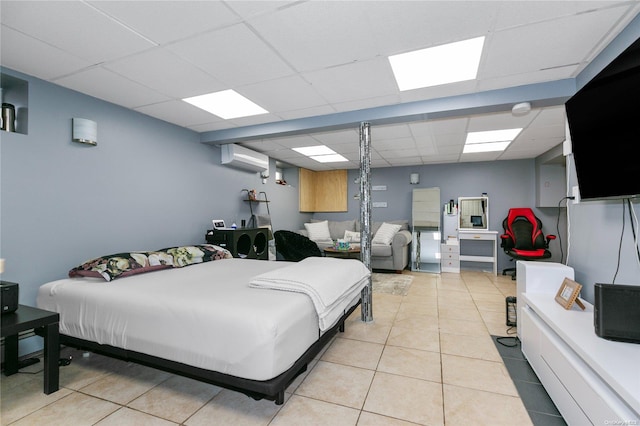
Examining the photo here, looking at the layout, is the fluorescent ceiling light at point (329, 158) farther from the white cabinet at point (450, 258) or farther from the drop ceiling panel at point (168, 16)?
the drop ceiling panel at point (168, 16)

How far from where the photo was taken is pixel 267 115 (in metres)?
3.67

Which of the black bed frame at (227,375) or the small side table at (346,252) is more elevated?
the small side table at (346,252)

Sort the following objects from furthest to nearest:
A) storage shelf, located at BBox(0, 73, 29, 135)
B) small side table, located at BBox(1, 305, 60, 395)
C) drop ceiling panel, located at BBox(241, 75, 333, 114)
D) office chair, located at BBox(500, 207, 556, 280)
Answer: office chair, located at BBox(500, 207, 556, 280) → drop ceiling panel, located at BBox(241, 75, 333, 114) → storage shelf, located at BBox(0, 73, 29, 135) → small side table, located at BBox(1, 305, 60, 395)

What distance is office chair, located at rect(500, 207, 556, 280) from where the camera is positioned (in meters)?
5.60

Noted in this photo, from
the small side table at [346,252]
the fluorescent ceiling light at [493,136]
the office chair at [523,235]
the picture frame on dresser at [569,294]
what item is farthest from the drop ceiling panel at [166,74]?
the office chair at [523,235]

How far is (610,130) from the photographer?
69.0 inches

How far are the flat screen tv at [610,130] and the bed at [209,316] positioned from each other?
1.93 meters

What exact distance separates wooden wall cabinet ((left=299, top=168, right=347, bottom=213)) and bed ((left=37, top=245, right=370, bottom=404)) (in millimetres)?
5178

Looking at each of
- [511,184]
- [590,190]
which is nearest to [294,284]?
[590,190]

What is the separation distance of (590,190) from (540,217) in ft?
16.8

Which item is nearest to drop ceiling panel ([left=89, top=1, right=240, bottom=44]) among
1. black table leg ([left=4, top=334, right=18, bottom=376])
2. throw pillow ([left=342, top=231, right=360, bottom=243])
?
black table leg ([left=4, top=334, right=18, bottom=376])

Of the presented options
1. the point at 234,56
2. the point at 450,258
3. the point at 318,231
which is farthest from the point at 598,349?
the point at 318,231

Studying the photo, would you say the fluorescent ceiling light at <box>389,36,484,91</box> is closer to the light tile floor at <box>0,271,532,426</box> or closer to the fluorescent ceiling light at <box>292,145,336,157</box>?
the light tile floor at <box>0,271,532,426</box>

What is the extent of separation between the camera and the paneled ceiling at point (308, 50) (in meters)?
1.78
